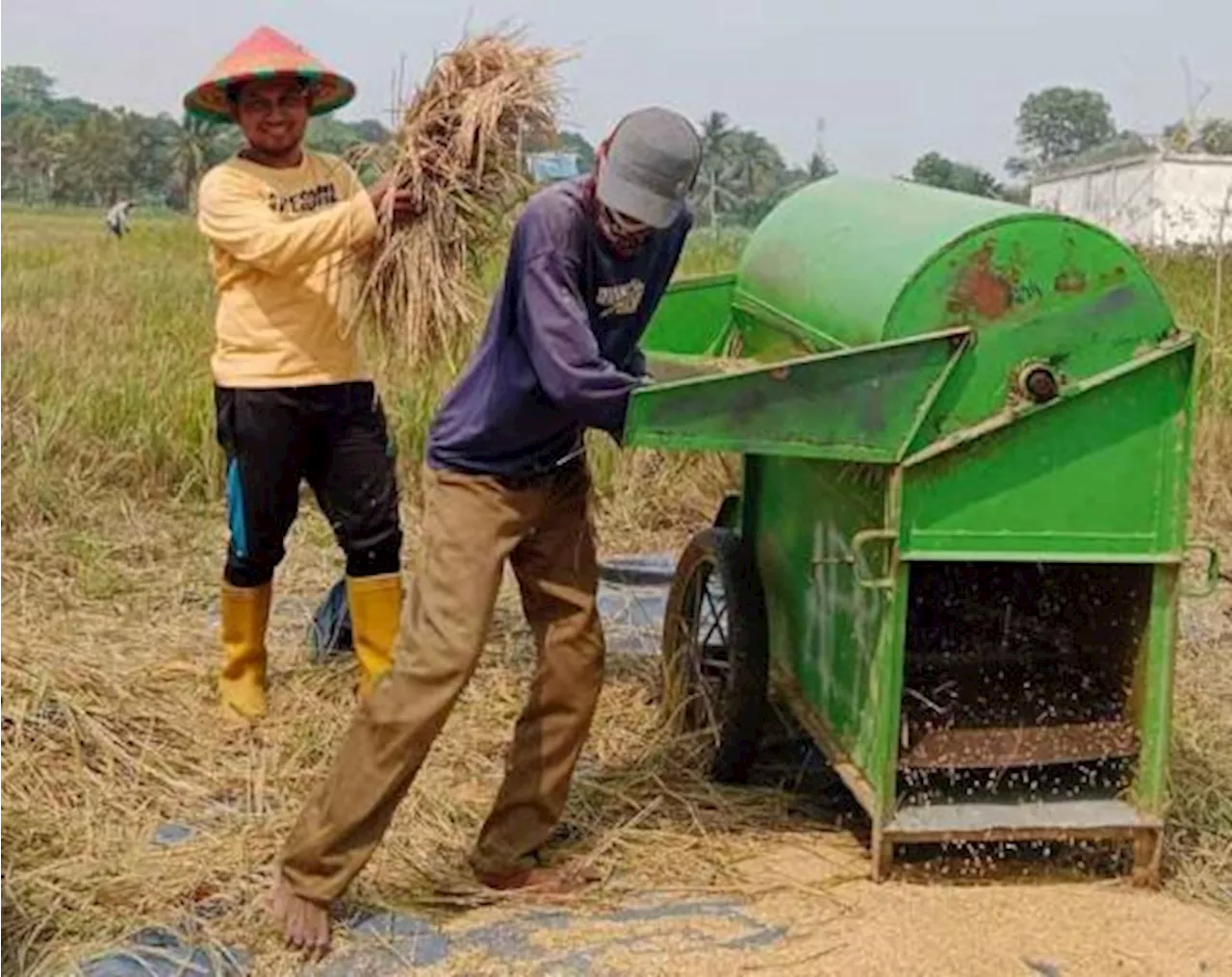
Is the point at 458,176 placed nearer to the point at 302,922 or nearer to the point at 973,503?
the point at 973,503

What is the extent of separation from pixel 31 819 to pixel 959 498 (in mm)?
2216

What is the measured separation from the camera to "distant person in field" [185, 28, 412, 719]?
440 cm

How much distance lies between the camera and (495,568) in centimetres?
359

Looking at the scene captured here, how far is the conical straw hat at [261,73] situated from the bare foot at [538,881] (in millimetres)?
2082

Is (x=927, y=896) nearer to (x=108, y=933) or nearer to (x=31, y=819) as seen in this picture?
(x=108, y=933)

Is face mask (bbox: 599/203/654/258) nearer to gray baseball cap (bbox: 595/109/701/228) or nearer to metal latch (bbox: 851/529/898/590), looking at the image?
gray baseball cap (bbox: 595/109/701/228)

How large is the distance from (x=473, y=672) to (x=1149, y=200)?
355 inches

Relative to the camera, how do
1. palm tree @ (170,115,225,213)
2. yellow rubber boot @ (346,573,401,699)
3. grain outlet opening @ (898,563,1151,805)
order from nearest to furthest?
1. grain outlet opening @ (898,563,1151,805)
2. yellow rubber boot @ (346,573,401,699)
3. palm tree @ (170,115,225,213)

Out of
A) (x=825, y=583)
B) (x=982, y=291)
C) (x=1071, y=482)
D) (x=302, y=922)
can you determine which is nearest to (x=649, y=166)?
(x=982, y=291)

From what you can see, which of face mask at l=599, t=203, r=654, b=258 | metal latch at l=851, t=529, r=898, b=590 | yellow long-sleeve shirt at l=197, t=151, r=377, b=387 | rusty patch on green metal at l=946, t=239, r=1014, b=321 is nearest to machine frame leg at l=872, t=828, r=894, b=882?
metal latch at l=851, t=529, r=898, b=590

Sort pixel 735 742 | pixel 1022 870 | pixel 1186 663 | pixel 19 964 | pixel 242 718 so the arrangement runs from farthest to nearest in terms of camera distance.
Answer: pixel 1186 663, pixel 242 718, pixel 735 742, pixel 1022 870, pixel 19 964

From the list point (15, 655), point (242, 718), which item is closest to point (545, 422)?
point (242, 718)

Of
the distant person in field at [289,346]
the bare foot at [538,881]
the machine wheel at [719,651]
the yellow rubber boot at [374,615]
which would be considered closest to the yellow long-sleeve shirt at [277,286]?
the distant person in field at [289,346]

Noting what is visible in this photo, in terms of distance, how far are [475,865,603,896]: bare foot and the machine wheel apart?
71 centimetres
